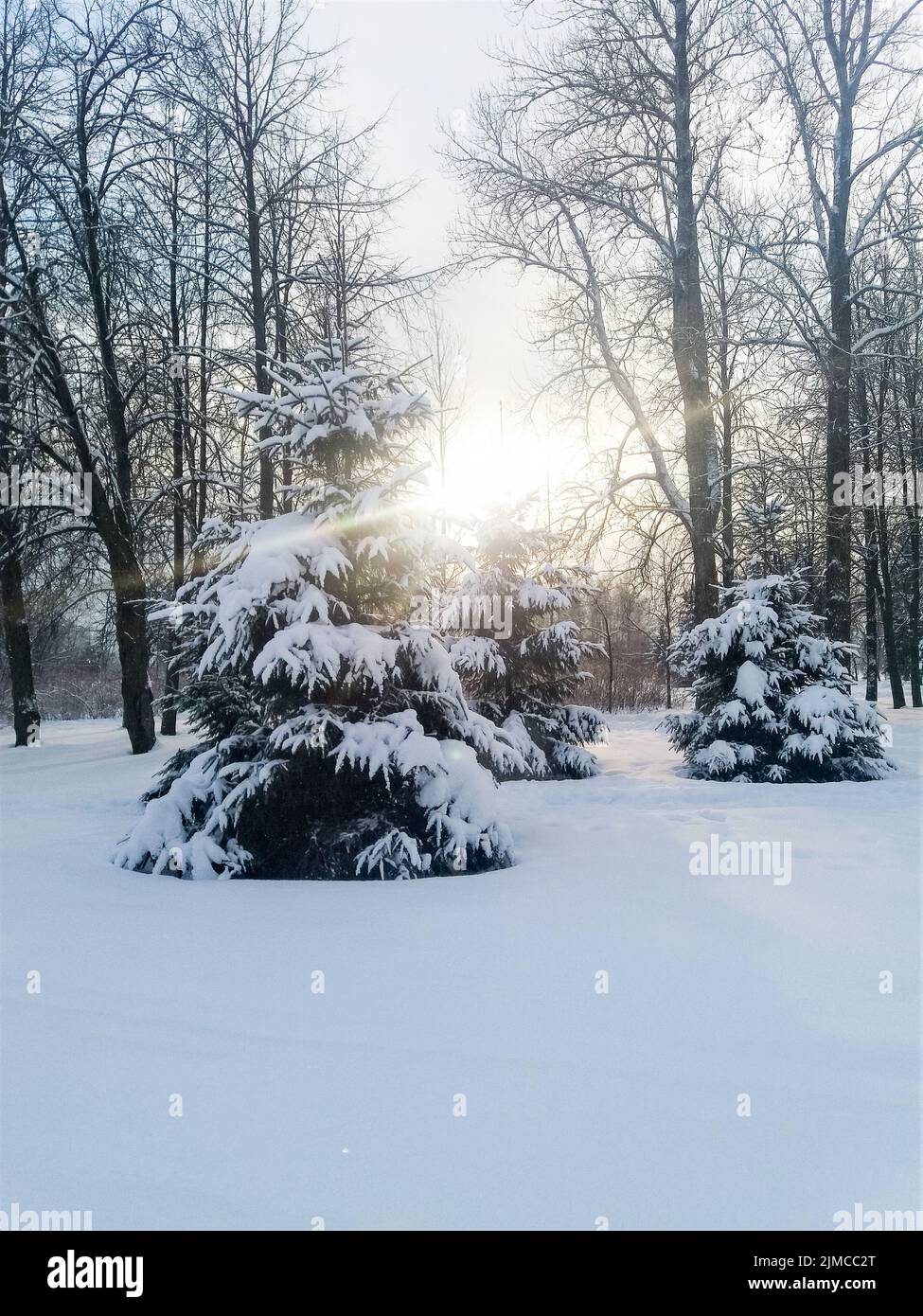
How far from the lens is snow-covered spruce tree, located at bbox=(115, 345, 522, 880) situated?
18.9 feet

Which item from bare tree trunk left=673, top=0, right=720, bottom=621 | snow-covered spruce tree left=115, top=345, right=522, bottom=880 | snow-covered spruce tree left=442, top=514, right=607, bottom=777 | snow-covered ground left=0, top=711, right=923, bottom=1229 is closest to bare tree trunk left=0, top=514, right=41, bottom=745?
snow-covered spruce tree left=442, top=514, right=607, bottom=777

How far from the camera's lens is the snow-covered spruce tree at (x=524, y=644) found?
11.3 meters

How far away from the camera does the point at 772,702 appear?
10164mm

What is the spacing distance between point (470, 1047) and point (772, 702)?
26.4 feet

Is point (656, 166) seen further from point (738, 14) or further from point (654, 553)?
point (654, 553)

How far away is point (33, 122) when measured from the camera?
39.1 feet

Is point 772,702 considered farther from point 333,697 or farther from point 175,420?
point 175,420

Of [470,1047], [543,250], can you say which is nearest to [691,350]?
[543,250]

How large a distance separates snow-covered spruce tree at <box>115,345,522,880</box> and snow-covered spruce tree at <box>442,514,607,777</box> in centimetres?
466

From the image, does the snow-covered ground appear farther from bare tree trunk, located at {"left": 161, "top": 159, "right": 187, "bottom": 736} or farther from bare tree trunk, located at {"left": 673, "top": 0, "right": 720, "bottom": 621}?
bare tree trunk, located at {"left": 161, "top": 159, "right": 187, "bottom": 736}

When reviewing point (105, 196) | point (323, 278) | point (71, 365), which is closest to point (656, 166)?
point (323, 278)

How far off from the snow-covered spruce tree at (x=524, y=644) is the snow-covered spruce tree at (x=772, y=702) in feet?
5.17

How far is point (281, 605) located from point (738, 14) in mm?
11144

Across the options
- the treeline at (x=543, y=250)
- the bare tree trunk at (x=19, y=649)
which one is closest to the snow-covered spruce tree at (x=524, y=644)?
the treeline at (x=543, y=250)
